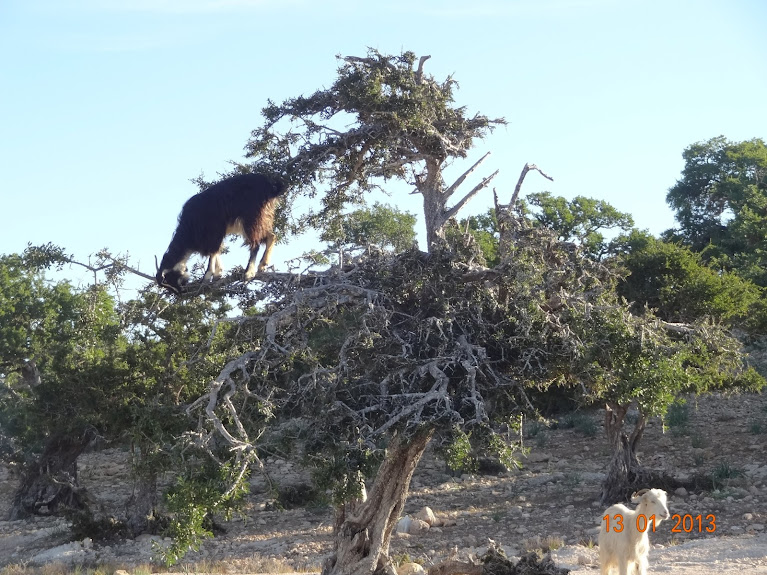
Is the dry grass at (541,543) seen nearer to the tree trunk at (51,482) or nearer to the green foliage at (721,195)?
the tree trunk at (51,482)

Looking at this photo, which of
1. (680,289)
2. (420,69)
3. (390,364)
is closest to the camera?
(390,364)

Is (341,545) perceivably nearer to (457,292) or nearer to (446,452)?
(446,452)

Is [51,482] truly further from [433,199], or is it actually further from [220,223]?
[433,199]

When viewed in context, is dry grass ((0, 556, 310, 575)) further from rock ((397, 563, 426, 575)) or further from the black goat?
the black goat

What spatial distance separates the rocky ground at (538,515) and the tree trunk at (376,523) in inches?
36.7

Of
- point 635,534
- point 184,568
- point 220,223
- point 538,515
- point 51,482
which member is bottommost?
point 538,515

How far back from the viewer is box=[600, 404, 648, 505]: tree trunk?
13562 mm

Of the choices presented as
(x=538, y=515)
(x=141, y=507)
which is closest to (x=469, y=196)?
(x=538, y=515)

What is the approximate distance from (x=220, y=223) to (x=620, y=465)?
8.50 meters

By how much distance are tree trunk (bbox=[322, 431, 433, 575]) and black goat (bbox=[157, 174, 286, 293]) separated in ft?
8.08

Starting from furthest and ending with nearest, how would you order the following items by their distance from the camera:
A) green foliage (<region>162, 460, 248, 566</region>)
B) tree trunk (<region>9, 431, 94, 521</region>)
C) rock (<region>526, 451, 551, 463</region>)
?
rock (<region>526, 451, 551, 463</region>) < tree trunk (<region>9, 431, 94, 521</region>) < green foliage (<region>162, 460, 248, 566</region>)

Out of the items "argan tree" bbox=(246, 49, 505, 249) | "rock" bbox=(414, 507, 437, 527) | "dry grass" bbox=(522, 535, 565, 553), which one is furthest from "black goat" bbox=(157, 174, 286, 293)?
"rock" bbox=(414, 507, 437, 527)

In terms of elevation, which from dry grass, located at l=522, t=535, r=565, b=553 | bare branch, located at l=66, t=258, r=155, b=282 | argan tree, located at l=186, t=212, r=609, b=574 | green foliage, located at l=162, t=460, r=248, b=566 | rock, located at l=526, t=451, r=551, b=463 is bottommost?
dry grass, located at l=522, t=535, r=565, b=553

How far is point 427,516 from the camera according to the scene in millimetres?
13453
